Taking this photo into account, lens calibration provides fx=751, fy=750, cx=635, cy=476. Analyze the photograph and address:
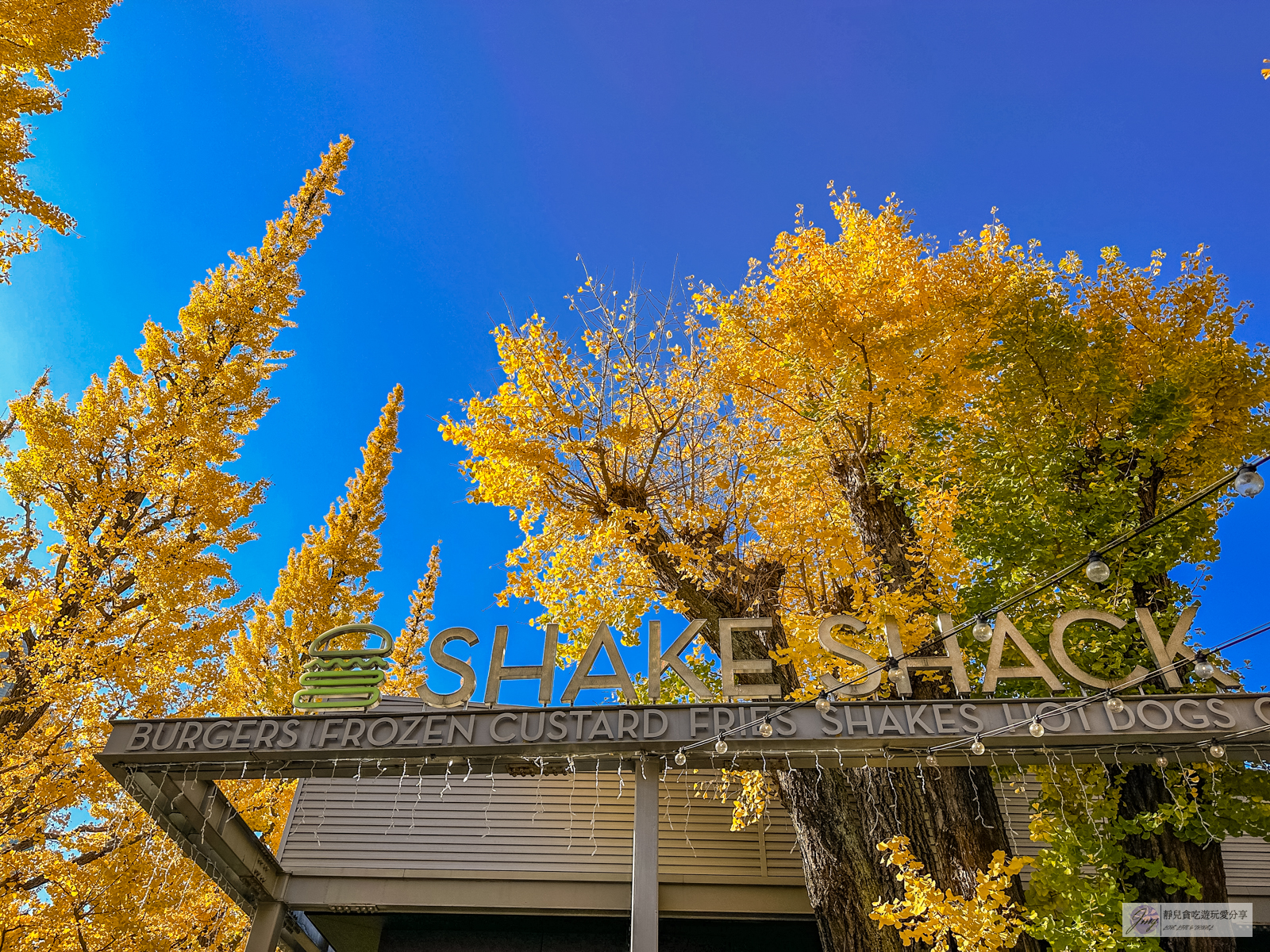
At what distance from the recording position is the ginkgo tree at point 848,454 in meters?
6.76

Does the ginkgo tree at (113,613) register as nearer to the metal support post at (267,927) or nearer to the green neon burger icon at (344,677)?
the metal support post at (267,927)

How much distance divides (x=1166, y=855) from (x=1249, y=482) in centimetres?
431

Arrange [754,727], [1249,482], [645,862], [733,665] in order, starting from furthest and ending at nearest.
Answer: [733,665] < [754,727] < [645,862] < [1249,482]

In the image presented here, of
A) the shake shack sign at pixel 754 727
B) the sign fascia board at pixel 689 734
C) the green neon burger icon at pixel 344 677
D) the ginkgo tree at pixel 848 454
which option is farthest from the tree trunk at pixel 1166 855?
the green neon burger icon at pixel 344 677

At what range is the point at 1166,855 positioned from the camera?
6145 mm

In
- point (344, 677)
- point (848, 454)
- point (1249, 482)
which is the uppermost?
point (848, 454)

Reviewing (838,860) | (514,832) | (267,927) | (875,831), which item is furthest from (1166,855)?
(267,927)

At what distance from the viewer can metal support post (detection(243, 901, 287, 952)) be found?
7.62 metres

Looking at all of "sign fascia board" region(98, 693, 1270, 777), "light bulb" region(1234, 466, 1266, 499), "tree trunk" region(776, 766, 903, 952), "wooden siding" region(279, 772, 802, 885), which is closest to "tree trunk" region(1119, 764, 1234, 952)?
"sign fascia board" region(98, 693, 1270, 777)

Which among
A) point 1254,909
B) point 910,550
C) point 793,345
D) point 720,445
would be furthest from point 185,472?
point 1254,909

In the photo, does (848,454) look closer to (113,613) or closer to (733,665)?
(733,665)

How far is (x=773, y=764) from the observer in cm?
583

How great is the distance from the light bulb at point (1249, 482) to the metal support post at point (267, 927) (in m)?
9.05

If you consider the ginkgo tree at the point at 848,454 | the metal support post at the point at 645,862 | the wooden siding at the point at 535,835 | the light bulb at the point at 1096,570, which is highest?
the ginkgo tree at the point at 848,454
